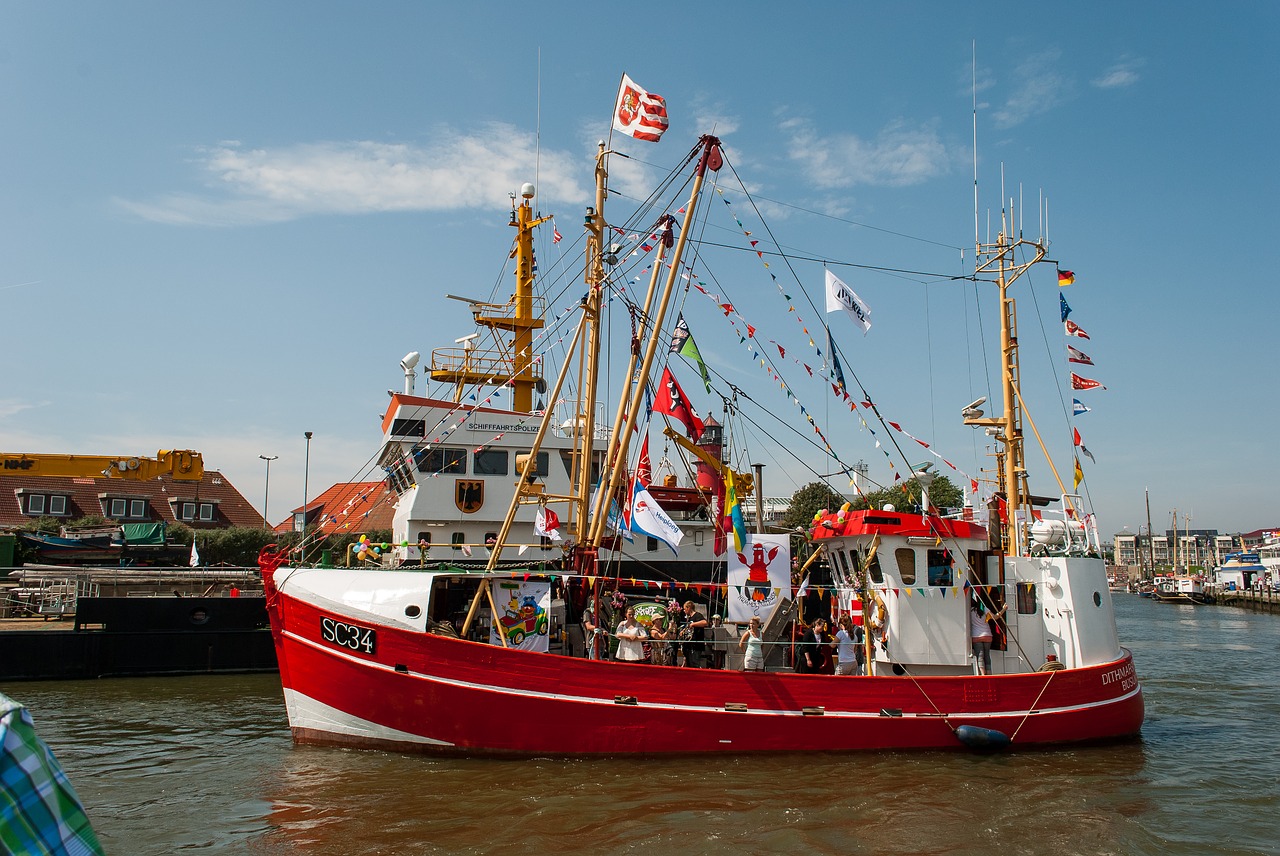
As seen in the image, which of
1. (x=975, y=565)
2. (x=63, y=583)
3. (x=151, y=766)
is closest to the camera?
(x=151, y=766)

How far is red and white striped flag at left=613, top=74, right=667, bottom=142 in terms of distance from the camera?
15195 millimetres

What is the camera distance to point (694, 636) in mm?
14469

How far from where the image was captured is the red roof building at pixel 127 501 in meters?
39.0

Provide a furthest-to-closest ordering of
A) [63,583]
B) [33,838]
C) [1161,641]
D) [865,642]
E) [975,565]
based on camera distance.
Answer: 1. [1161,641]
2. [63,583]
3. [975,565]
4. [865,642]
5. [33,838]

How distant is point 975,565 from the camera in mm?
15227

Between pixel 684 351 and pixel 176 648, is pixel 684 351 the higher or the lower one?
the higher one

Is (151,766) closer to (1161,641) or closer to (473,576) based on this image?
(473,576)

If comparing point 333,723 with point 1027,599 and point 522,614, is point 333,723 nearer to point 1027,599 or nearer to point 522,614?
point 522,614

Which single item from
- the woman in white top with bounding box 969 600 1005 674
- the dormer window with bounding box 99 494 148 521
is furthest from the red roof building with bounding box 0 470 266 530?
the woman in white top with bounding box 969 600 1005 674

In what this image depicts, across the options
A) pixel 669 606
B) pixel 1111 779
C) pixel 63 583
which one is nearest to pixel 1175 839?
pixel 1111 779

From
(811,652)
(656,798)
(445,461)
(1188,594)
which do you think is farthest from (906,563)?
(1188,594)

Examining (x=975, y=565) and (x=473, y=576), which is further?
(x=975, y=565)

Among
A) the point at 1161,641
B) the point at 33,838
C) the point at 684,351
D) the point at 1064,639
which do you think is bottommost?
the point at 1161,641

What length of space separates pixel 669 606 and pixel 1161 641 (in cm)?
3240
